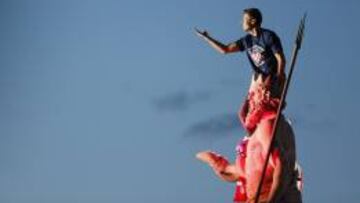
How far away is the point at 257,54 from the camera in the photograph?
13.8 metres

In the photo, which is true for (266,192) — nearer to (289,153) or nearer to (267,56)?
(289,153)

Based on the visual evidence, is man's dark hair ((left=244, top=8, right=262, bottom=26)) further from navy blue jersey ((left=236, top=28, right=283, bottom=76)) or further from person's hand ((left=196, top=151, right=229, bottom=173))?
person's hand ((left=196, top=151, right=229, bottom=173))

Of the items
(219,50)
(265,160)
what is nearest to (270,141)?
(265,160)

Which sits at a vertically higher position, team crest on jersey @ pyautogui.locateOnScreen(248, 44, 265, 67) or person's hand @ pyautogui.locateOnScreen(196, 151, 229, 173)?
team crest on jersey @ pyautogui.locateOnScreen(248, 44, 265, 67)

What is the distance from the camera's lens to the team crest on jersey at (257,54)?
13.7 m

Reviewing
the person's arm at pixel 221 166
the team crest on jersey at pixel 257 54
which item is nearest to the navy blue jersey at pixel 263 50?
the team crest on jersey at pixel 257 54

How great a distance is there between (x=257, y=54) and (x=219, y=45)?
71 centimetres

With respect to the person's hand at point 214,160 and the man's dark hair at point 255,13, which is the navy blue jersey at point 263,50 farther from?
the person's hand at point 214,160

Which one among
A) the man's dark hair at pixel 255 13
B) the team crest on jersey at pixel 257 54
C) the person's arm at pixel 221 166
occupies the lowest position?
the person's arm at pixel 221 166

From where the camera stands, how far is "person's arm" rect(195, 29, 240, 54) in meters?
14.1

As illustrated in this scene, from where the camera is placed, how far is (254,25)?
548 inches

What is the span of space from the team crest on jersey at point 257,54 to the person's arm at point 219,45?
0.36 meters

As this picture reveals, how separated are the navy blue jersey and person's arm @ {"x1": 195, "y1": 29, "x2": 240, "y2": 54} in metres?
0.18

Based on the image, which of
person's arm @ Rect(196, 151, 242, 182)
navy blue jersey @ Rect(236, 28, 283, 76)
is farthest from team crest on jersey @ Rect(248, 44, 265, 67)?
person's arm @ Rect(196, 151, 242, 182)
